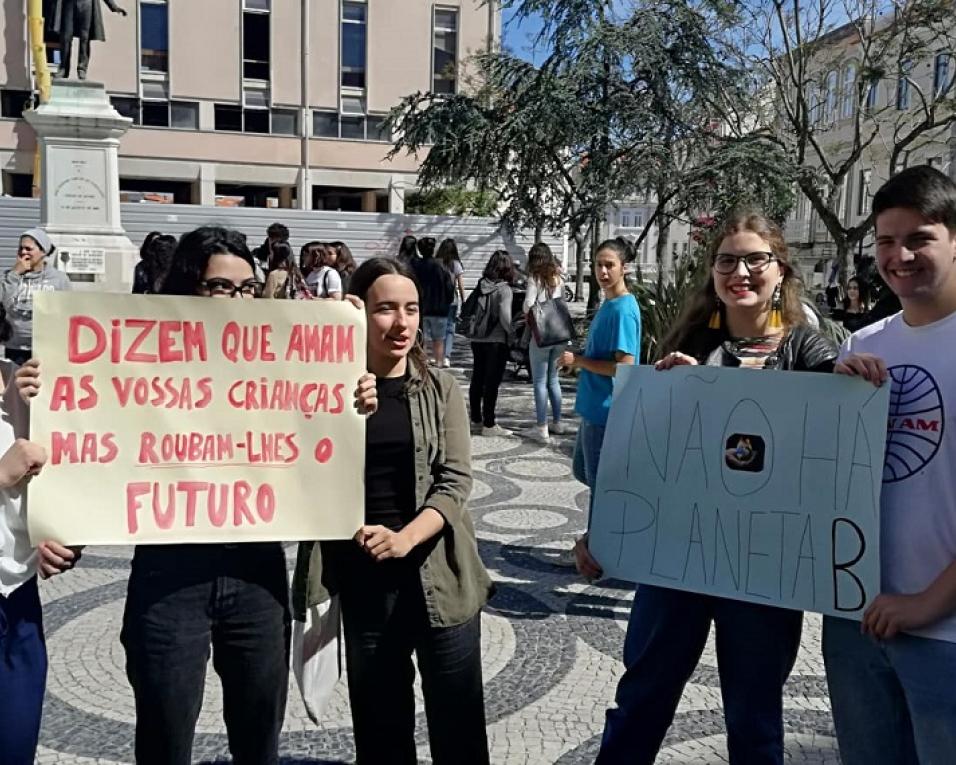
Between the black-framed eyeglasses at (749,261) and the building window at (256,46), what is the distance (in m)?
34.6

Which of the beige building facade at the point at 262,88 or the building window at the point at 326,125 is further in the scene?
the building window at the point at 326,125

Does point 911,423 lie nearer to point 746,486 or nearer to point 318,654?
point 746,486

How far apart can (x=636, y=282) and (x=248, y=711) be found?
8.56m

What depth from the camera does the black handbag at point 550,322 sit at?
7.30 metres

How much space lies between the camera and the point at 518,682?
133 inches

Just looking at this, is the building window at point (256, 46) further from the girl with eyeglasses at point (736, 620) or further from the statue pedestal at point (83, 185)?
the girl with eyeglasses at point (736, 620)

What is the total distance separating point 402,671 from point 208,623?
514 mm

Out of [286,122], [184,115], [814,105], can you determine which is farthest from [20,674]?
[286,122]

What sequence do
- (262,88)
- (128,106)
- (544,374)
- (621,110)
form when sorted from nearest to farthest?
(544,374), (621,110), (128,106), (262,88)

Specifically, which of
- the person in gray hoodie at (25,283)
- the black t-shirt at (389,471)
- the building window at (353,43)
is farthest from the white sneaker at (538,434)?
the building window at (353,43)

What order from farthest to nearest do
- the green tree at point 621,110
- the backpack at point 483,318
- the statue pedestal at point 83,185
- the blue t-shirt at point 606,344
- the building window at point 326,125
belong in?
the building window at point 326,125, the statue pedestal at point 83,185, the green tree at point 621,110, the backpack at point 483,318, the blue t-shirt at point 606,344

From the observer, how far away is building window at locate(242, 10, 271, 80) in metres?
33.5

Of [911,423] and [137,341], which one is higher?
[137,341]

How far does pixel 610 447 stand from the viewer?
90.9 inches
